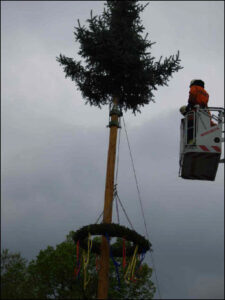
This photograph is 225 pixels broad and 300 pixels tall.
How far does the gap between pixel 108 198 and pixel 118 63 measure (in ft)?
14.8

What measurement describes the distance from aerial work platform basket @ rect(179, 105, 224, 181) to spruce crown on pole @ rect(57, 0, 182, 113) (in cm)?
259

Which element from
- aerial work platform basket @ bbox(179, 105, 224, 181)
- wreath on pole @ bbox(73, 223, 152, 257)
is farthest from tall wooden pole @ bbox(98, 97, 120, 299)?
aerial work platform basket @ bbox(179, 105, 224, 181)

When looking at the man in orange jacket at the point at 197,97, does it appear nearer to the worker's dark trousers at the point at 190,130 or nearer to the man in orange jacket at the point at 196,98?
the man in orange jacket at the point at 196,98

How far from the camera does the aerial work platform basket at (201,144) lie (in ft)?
32.4

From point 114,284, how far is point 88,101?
61.5 feet

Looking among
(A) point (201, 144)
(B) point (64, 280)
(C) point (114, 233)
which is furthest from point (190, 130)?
(B) point (64, 280)

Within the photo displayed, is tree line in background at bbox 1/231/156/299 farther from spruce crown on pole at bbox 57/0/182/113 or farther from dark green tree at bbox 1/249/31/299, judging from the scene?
spruce crown on pole at bbox 57/0/182/113

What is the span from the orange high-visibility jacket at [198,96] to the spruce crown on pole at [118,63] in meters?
1.78

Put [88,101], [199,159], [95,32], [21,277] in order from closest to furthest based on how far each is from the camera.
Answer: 1. [199,159]
2. [95,32]
3. [88,101]
4. [21,277]

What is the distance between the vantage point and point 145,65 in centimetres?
1227

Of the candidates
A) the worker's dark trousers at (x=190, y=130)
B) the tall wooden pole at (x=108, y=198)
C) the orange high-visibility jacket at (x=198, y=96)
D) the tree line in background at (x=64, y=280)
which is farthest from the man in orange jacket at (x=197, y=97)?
the tree line in background at (x=64, y=280)

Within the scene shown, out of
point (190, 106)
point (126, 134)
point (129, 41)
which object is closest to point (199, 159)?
point (190, 106)

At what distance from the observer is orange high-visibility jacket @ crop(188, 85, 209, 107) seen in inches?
425

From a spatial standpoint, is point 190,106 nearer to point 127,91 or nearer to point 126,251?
point 127,91
